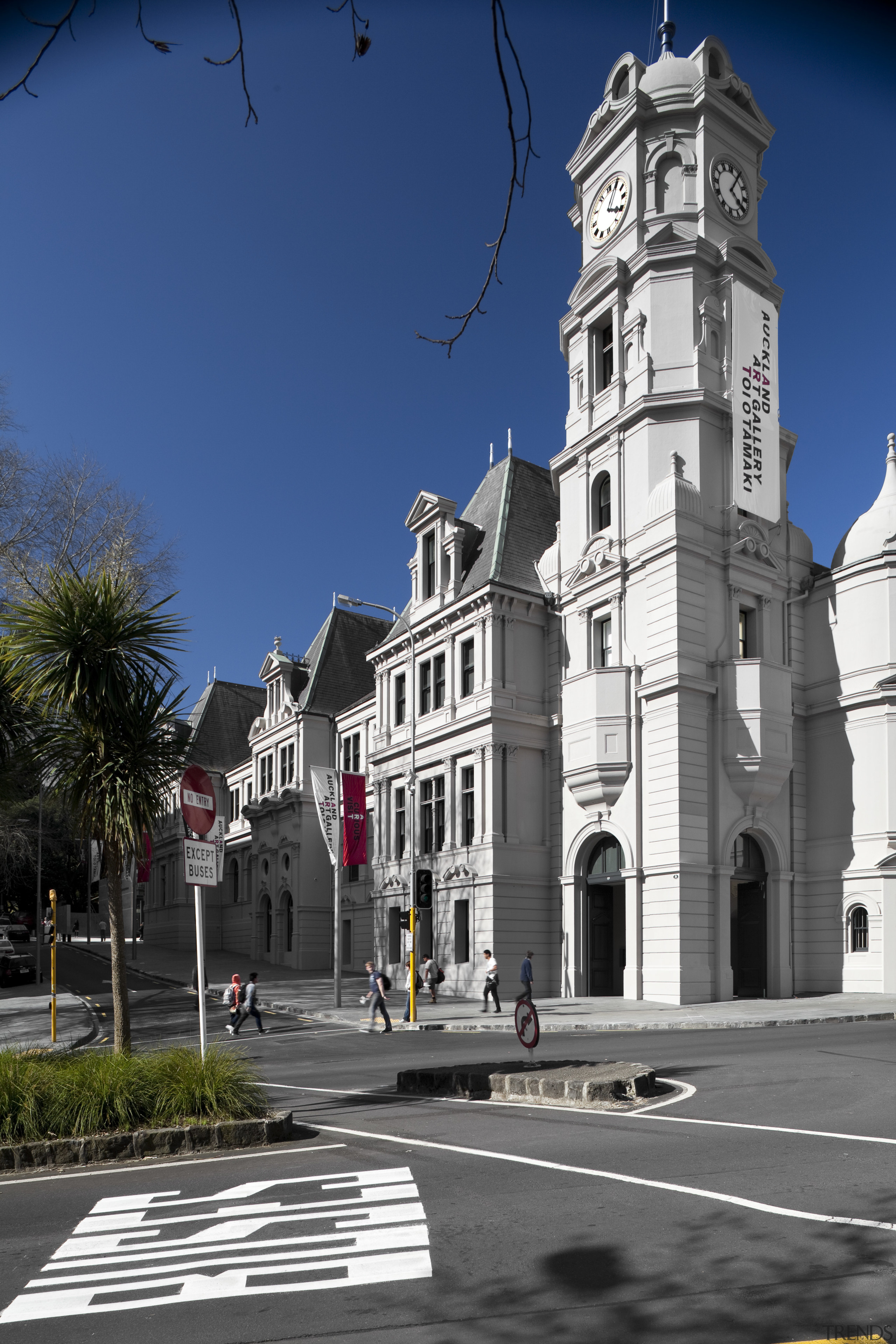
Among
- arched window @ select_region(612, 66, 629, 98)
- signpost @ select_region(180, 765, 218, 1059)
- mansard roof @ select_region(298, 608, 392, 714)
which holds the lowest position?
signpost @ select_region(180, 765, 218, 1059)

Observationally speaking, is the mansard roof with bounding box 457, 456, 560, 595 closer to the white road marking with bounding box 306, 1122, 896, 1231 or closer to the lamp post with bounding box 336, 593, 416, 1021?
the lamp post with bounding box 336, 593, 416, 1021

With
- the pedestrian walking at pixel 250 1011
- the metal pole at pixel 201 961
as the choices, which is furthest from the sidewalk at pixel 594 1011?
the metal pole at pixel 201 961

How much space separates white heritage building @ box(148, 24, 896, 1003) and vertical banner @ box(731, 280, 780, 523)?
10cm

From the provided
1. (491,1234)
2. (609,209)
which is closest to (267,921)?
(609,209)

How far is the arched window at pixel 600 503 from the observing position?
38000mm

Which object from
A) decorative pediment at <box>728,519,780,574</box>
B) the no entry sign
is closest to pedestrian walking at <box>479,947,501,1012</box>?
decorative pediment at <box>728,519,780,574</box>

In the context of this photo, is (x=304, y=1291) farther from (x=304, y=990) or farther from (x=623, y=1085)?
(x=304, y=990)

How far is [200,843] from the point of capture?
40.8 ft

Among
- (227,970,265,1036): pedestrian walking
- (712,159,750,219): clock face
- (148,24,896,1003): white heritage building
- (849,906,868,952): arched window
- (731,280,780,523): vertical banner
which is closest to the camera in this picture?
(227,970,265,1036): pedestrian walking

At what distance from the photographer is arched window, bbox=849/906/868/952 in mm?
34375

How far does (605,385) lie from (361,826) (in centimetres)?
1769

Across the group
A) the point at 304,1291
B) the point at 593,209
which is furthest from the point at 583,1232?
the point at 593,209

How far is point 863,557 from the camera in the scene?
36.5 m

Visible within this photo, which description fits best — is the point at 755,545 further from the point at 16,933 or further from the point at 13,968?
the point at 16,933
